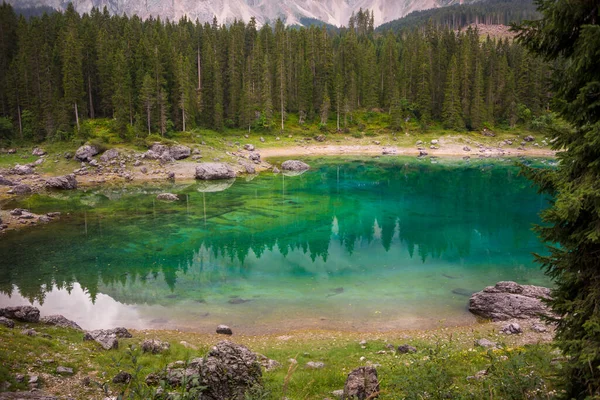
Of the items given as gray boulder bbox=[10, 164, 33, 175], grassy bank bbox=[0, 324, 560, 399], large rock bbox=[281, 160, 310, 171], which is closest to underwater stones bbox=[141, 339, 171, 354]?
grassy bank bbox=[0, 324, 560, 399]

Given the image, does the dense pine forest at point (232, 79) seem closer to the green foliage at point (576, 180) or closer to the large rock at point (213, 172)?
the large rock at point (213, 172)

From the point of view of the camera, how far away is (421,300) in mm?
21531

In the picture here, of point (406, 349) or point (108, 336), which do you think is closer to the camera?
point (406, 349)

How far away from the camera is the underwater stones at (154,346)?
14.4 meters

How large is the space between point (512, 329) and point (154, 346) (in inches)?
571

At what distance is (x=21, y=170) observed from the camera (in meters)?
54.4

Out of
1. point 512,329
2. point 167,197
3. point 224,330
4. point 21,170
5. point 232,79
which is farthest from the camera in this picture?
point 232,79

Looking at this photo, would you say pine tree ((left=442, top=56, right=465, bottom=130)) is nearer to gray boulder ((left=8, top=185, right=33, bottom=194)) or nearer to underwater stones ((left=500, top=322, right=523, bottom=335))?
gray boulder ((left=8, top=185, right=33, bottom=194))

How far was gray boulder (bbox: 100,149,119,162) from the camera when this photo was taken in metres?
60.2

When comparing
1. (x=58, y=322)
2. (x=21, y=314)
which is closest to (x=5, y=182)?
(x=21, y=314)

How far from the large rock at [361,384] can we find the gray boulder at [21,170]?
192ft

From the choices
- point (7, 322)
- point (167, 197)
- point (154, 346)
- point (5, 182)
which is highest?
point (5, 182)

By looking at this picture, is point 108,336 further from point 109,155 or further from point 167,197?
point 109,155

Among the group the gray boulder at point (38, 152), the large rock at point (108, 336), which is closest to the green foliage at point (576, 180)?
the large rock at point (108, 336)
